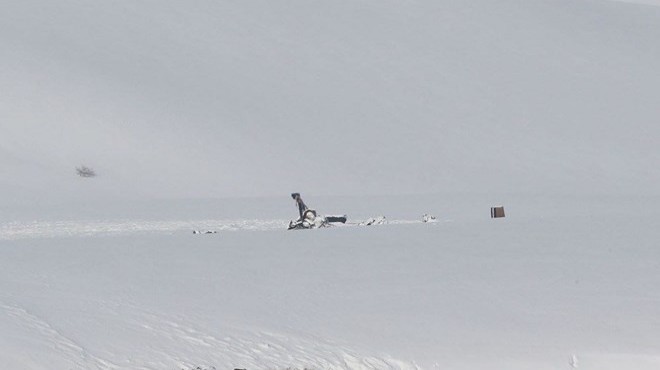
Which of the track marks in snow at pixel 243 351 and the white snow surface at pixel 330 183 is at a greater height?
the white snow surface at pixel 330 183

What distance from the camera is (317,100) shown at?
3734 centimetres

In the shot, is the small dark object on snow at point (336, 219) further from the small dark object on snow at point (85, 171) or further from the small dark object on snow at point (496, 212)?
the small dark object on snow at point (85, 171)

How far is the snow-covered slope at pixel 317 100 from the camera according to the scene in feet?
104

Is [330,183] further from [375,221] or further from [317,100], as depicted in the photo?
[375,221]

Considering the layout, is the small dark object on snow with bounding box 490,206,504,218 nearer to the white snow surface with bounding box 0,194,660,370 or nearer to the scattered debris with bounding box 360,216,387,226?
the scattered debris with bounding box 360,216,387,226

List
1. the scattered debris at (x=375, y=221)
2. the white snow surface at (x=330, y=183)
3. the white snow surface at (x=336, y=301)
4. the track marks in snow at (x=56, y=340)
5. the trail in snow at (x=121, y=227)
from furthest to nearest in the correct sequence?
the scattered debris at (x=375, y=221) < the trail in snow at (x=121, y=227) < the white snow surface at (x=330, y=183) < the white snow surface at (x=336, y=301) < the track marks in snow at (x=56, y=340)

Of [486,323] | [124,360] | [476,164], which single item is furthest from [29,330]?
[476,164]

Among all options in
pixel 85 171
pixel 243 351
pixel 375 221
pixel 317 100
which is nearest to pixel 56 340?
pixel 243 351

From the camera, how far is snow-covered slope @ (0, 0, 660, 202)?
31734 mm

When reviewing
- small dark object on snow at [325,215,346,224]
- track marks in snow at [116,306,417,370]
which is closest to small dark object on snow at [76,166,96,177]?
small dark object on snow at [325,215,346,224]

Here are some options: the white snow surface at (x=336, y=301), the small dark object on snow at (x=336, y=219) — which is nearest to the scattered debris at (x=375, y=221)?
the small dark object on snow at (x=336, y=219)

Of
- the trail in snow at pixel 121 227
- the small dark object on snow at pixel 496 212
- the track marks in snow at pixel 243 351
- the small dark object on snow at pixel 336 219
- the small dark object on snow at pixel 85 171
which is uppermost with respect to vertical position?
the small dark object on snow at pixel 85 171

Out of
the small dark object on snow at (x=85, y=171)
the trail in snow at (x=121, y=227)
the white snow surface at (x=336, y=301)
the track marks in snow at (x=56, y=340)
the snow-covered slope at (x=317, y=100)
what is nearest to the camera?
the track marks in snow at (x=56, y=340)

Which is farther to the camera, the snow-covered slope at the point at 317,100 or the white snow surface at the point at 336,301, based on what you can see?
the snow-covered slope at the point at 317,100
